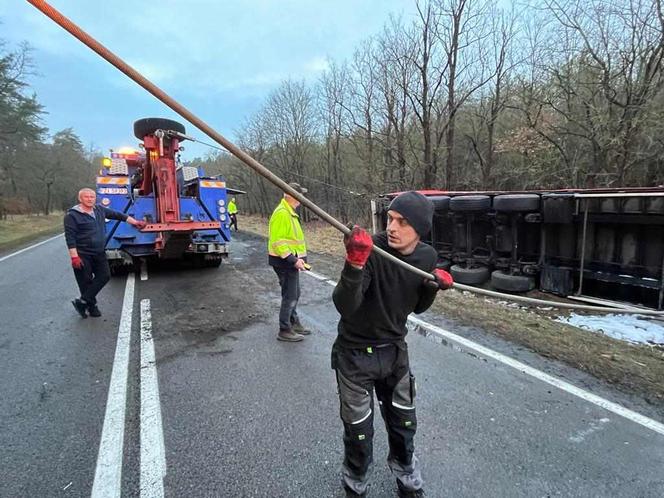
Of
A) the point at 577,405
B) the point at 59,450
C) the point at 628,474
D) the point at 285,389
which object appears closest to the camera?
the point at 628,474

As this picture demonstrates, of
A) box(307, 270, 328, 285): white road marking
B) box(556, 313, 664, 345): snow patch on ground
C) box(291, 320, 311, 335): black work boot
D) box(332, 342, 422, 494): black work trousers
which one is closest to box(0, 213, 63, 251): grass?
box(307, 270, 328, 285): white road marking

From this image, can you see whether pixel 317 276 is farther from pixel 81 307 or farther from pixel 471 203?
pixel 81 307

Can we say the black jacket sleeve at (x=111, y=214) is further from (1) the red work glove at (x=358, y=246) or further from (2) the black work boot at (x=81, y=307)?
(1) the red work glove at (x=358, y=246)

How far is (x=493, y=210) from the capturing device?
712cm

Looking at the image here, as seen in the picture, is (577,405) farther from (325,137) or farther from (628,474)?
(325,137)

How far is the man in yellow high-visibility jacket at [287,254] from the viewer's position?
14.0ft

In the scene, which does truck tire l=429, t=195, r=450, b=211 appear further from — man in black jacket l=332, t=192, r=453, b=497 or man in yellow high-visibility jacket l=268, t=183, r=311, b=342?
man in black jacket l=332, t=192, r=453, b=497

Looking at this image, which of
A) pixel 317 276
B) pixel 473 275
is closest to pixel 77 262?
pixel 317 276

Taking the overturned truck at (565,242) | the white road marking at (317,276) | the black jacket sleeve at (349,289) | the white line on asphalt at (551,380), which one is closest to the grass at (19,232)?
the white road marking at (317,276)

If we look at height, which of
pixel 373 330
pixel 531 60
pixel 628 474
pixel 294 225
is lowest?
pixel 628 474

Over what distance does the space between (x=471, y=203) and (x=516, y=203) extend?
2.83 feet

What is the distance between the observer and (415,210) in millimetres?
1841

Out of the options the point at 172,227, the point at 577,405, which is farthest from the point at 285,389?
the point at 172,227

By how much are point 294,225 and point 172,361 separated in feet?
6.32
